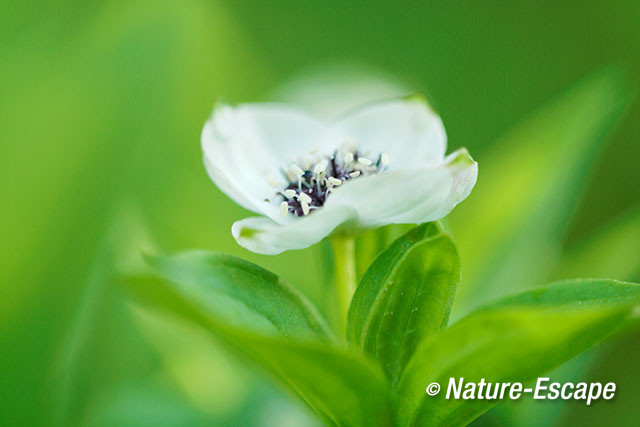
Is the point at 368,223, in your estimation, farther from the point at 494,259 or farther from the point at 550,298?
the point at 494,259

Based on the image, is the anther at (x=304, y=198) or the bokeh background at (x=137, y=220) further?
the bokeh background at (x=137, y=220)

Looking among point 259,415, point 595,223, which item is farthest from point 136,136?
point 595,223

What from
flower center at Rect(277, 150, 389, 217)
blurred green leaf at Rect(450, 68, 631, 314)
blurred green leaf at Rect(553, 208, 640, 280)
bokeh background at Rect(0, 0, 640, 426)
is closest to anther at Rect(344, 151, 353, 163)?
flower center at Rect(277, 150, 389, 217)

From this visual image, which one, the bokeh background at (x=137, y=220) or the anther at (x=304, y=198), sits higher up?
the bokeh background at (x=137, y=220)

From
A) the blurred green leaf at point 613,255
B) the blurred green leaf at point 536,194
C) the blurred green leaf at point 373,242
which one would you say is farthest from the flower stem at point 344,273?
the blurred green leaf at point 613,255

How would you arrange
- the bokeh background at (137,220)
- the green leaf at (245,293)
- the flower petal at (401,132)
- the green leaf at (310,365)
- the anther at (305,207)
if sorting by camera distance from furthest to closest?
the bokeh background at (137,220) → the flower petal at (401,132) → the anther at (305,207) → the green leaf at (245,293) → the green leaf at (310,365)

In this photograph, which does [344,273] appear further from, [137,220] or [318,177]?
[137,220]

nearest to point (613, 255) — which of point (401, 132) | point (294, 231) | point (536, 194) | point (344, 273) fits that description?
point (536, 194)

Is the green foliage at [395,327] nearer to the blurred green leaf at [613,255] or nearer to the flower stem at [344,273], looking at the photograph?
the flower stem at [344,273]
